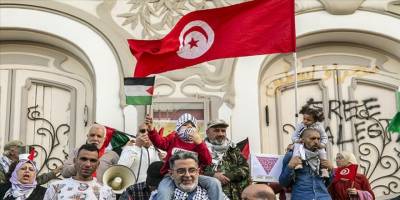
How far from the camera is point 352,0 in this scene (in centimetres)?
1031

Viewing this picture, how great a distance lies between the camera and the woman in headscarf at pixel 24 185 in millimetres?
6582

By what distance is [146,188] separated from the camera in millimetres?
6020

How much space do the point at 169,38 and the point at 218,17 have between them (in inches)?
26.5

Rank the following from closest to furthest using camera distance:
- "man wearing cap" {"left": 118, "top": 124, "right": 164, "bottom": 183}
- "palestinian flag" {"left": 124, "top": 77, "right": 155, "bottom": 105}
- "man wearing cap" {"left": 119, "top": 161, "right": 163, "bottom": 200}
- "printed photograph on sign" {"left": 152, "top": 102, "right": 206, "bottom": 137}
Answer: "man wearing cap" {"left": 119, "top": 161, "right": 163, "bottom": 200} → "man wearing cap" {"left": 118, "top": 124, "right": 164, "bottom": 183} → "palestinian flag" {"left": 124, "top": 77, "right": 155, "bottom": 105} → "printed photograph on sign" {"left": 152, "top": 102, "right": 206, "bottom": 137}

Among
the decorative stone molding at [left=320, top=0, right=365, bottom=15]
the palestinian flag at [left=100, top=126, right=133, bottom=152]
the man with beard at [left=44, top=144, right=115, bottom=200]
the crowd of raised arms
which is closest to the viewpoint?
the crowd of raised arms

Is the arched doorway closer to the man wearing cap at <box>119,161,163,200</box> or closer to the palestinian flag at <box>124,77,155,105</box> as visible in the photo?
the palestinian flag at <box>124,77,155,105</box>

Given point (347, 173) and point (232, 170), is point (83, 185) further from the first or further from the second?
point (347, 173)

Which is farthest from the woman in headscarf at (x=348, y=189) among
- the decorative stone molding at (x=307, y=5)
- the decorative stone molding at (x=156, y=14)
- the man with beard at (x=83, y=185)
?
the decorative stone molding at (x=156, y=14)

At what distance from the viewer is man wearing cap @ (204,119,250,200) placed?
6.65 meters

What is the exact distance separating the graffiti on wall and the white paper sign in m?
2.84

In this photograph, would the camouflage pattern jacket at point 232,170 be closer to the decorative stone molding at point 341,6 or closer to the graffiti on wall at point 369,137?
the graffiti on wall at point 369,137

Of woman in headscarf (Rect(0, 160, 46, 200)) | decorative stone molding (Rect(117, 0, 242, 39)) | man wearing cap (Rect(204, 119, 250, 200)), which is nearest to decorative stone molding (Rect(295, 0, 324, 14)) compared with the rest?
decorative stone molding (Rect(117, 0, 242, 39))

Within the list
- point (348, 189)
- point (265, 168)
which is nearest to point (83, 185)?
point (265, 168)

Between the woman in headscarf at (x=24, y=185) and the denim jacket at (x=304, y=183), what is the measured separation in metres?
2.44
